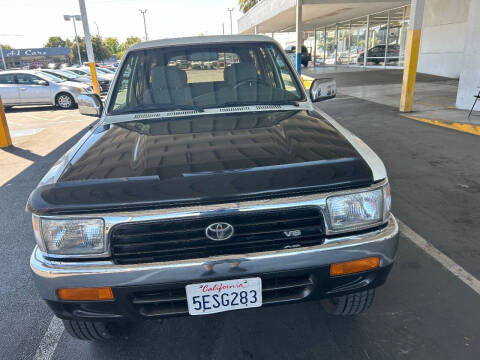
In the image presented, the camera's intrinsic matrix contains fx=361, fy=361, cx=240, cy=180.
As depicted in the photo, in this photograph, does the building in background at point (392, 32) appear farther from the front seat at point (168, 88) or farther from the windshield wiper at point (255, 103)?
the front seat at point (168, 88)

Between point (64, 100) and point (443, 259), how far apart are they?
1428 cm

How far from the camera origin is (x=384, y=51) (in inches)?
899

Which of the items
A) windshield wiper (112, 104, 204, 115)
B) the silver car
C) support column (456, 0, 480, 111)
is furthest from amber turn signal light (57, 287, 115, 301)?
the silver car

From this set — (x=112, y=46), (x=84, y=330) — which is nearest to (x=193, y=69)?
(x=84, y=330)

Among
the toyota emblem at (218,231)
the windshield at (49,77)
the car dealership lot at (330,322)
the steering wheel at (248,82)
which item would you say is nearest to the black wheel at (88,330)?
the car dealership lot at (330,322)

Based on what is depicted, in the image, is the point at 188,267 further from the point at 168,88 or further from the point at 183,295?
the point at 168,88

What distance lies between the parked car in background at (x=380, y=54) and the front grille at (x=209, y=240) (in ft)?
75.6

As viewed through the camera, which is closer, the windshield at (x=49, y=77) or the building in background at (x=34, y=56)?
the windshield at (x=49, y=77)

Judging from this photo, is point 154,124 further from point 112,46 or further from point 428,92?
point 112,46

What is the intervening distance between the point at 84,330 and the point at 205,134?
138 cm

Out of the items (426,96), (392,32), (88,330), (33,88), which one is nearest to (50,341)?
(88,330)

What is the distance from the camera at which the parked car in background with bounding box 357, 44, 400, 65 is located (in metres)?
21.8

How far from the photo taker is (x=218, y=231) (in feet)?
5.62

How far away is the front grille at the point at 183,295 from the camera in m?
1.77
